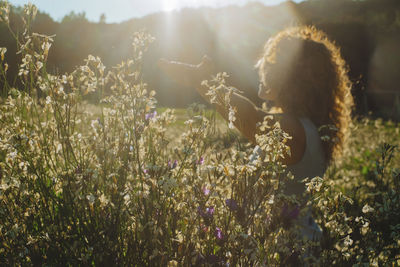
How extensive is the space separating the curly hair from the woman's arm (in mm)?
252

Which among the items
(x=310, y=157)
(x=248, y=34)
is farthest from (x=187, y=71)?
(x=248, y=34)

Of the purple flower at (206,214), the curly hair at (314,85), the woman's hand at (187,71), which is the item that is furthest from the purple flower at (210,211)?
the curly hair at (314,85)

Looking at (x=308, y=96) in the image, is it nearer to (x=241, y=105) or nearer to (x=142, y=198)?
(x=241, y=105)

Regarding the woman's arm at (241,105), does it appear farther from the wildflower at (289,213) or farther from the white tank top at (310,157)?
the wildflower at (289,213)

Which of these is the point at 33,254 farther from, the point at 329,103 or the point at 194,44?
the point at 194,44

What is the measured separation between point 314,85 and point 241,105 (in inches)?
29.6

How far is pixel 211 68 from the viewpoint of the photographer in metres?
2.75

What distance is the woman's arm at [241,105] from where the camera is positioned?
274 cm

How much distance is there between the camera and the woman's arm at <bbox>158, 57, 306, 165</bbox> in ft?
8.98

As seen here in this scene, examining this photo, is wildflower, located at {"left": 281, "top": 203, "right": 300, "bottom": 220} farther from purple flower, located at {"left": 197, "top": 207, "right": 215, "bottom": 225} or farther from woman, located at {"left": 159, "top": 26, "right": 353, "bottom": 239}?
woman, located at {"left": 159, "top": 26, "right": 353, "bottom": 239}

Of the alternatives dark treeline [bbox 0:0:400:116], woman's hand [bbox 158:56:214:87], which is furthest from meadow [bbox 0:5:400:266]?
dark treeline [bbox 0:0:400:116]

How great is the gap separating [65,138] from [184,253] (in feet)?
2.30

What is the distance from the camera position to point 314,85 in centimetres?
318

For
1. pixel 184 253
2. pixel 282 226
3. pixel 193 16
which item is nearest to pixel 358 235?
pixel 282 226
